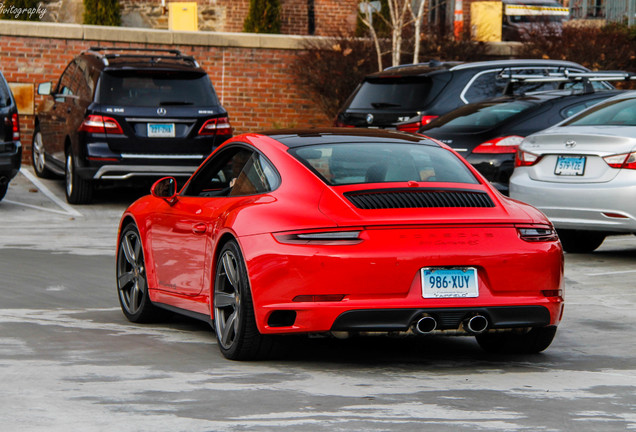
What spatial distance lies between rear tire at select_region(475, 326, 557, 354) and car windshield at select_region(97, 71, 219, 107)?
9.52 m

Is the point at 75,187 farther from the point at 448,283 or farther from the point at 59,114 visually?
the point at 448,283

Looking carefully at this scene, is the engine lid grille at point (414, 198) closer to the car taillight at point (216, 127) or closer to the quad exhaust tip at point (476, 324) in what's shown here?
the quad exhaust tip at point (476, 324)

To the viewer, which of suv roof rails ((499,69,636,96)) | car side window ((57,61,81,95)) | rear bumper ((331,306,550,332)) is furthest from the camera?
car side window ((57,61,81,95))

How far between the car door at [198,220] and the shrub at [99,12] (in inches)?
880

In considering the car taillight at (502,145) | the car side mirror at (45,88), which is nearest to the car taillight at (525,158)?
the car taillight at (502,145)

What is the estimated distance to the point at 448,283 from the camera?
6746mm

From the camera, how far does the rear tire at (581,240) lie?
512 inches

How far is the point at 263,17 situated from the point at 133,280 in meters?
22.9

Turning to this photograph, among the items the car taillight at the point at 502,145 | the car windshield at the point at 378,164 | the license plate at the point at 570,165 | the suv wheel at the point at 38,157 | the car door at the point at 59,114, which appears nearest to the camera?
the car windshield at the point at 378,164

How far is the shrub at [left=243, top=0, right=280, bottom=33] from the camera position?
1227 inches

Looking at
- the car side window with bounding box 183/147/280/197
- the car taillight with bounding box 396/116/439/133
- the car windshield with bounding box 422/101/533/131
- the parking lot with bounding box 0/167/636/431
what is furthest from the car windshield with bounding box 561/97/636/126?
the car side window with bounding box 183/147/280/197

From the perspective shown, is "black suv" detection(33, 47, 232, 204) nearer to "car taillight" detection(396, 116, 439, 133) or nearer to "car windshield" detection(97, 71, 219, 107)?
"car windshield" detection(97, 71, 219, 107)

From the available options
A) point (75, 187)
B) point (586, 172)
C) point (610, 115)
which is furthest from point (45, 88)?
point (586, 172)

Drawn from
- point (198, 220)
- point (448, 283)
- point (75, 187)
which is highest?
point (198, 220)
